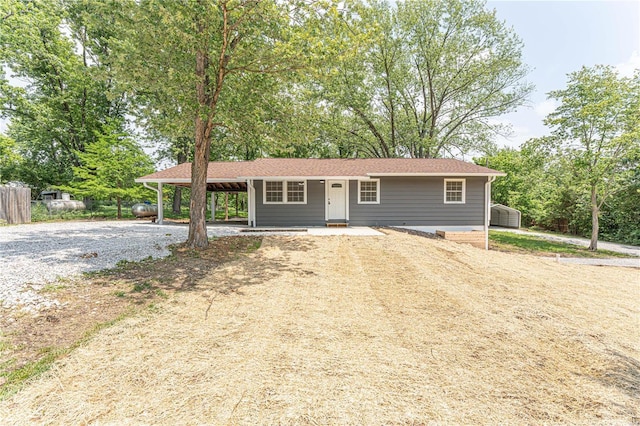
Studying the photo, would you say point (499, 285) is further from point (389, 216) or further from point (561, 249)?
point (561, 249)

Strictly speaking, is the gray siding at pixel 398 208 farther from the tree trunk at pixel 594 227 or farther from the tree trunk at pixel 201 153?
the tree trunk at pixel 201 153

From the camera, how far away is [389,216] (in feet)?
41.5

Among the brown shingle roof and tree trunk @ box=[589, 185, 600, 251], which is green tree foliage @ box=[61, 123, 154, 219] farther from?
tree trunk @ box=[589, 185, 600, 251]

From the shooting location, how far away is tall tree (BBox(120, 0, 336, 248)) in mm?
5824

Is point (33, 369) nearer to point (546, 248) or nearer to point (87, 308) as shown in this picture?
point (87, 308)

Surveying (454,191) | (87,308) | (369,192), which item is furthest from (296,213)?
(87,308)

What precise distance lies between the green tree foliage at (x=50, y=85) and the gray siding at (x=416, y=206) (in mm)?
17256

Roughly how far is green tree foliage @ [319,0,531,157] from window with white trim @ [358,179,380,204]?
7.62 metres

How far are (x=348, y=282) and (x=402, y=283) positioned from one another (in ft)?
3.23

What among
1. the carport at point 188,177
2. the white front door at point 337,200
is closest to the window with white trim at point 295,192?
the white front door at point 337,200

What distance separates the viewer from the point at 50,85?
20.5 m

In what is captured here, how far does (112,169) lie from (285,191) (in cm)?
1205

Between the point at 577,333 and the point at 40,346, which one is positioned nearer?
the point at 40,346

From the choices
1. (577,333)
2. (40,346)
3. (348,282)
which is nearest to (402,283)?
(348,282)
